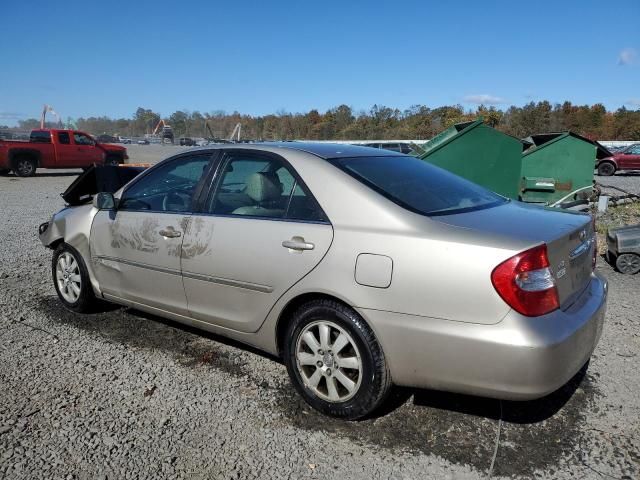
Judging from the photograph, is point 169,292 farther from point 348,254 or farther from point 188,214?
point 348,254

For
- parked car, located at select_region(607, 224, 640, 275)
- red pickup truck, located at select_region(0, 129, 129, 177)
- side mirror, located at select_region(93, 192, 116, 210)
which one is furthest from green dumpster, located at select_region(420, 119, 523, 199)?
red pickup truck, located at select_region(0, 129, 129, 177)

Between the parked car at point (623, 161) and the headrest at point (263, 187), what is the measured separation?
881 inches

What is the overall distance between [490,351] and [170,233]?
224 centimetres

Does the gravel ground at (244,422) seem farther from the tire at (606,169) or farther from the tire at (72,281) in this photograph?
the tire at (606,169)

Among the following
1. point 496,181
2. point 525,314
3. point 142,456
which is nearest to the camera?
point 525,314

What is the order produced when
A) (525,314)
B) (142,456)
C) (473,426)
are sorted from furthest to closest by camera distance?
(473,426), (142,456), (525,314)

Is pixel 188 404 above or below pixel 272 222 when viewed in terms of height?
below

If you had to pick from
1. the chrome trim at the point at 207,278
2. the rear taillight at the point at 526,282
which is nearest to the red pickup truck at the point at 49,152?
the chrome trim at the point at 207,278

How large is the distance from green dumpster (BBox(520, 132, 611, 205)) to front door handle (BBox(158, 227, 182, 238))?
724 centimetres

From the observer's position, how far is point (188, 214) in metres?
3.51

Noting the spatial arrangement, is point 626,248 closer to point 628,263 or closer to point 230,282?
point 628,263

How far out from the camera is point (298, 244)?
2.87 m

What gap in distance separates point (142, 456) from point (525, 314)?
1.97 m

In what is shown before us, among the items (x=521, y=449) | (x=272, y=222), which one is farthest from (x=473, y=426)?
(x=272, y=222)
